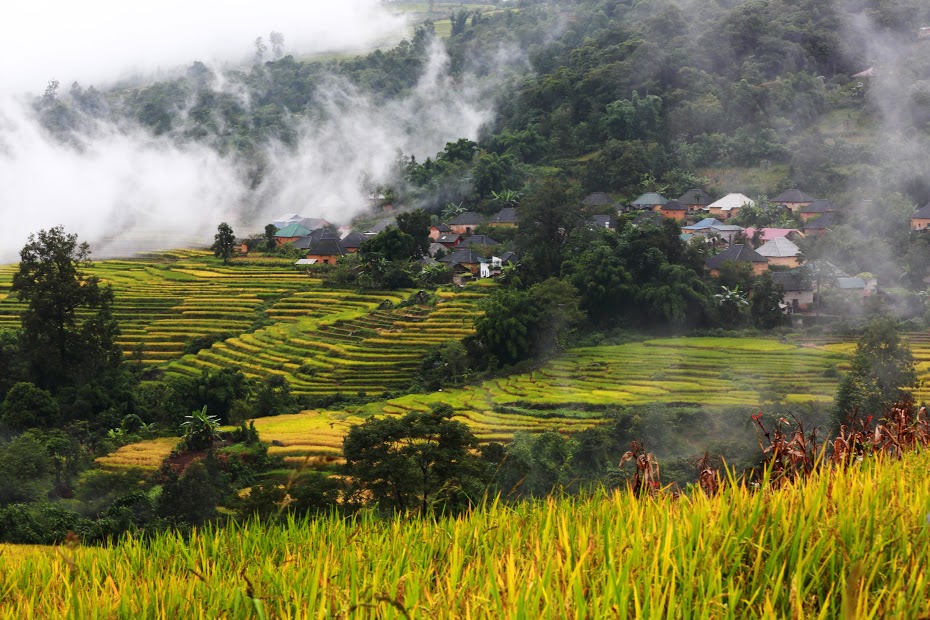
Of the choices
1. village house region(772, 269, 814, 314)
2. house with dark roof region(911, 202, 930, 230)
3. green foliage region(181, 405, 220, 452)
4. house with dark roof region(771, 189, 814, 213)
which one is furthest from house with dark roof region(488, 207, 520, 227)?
green foliage region(181, 405, 220, 452)

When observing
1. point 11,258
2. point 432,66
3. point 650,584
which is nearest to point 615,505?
point 650,584

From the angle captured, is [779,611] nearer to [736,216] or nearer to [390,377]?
[390,377]

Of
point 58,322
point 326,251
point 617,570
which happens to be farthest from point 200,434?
point 617,570

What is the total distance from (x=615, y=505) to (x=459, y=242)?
94.1 feet

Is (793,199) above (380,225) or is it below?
above

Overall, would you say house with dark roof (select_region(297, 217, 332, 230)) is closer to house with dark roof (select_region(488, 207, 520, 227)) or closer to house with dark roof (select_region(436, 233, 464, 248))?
house with dark roof (select_region(436, 233, 464, 248))

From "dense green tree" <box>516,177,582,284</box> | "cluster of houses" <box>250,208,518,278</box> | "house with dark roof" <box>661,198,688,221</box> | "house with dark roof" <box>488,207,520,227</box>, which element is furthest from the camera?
"house with dark roof" <box>488,207,520,227</box>

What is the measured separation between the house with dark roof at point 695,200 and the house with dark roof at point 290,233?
42.1 feet

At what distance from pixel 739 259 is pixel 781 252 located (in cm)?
187

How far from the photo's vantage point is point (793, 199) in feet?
101

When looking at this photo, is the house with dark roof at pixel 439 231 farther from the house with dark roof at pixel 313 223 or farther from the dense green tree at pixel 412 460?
the dense green tree at pixel 412 460

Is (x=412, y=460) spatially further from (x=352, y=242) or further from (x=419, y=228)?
(x=352, y=242)

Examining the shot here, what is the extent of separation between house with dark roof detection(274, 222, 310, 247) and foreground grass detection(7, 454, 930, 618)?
1259 inches

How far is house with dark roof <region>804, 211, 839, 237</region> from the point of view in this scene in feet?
92.8
